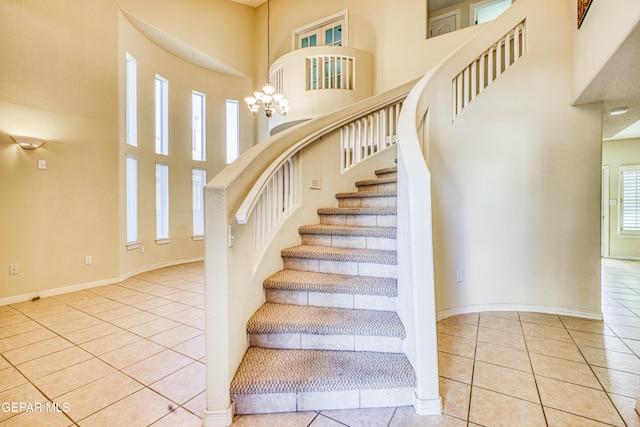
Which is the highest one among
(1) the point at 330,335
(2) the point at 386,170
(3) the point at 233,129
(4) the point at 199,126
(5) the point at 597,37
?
(3) the point at 233,129

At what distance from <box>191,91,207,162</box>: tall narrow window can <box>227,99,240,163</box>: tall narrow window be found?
72 centimetres

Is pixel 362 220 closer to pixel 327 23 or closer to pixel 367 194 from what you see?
pixel 367 194

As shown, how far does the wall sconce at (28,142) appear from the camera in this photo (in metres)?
3.58

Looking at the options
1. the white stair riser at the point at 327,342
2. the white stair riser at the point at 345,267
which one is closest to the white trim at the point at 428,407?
the white stair riser at the point at 327,342

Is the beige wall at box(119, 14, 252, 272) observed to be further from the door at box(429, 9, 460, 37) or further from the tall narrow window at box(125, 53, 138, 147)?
the door at box(429, 9, 460, 37)

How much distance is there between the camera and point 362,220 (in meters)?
2.97

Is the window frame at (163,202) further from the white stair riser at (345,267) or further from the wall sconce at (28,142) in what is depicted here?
the white stair riser at (345,267)

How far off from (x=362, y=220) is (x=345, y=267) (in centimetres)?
67

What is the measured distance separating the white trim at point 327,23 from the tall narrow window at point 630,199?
22.4 ft

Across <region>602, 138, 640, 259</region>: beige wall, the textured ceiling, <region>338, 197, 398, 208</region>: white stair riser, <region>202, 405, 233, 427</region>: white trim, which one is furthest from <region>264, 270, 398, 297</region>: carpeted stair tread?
<region>602, 138, 640, 259</region>: beige wall

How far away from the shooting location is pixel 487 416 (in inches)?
64.4

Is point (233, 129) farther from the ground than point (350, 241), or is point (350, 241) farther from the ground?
point (233, 129)

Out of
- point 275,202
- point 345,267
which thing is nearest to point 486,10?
point 275,202

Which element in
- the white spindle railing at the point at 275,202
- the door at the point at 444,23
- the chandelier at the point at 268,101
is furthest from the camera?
the door at the point at 444,23
